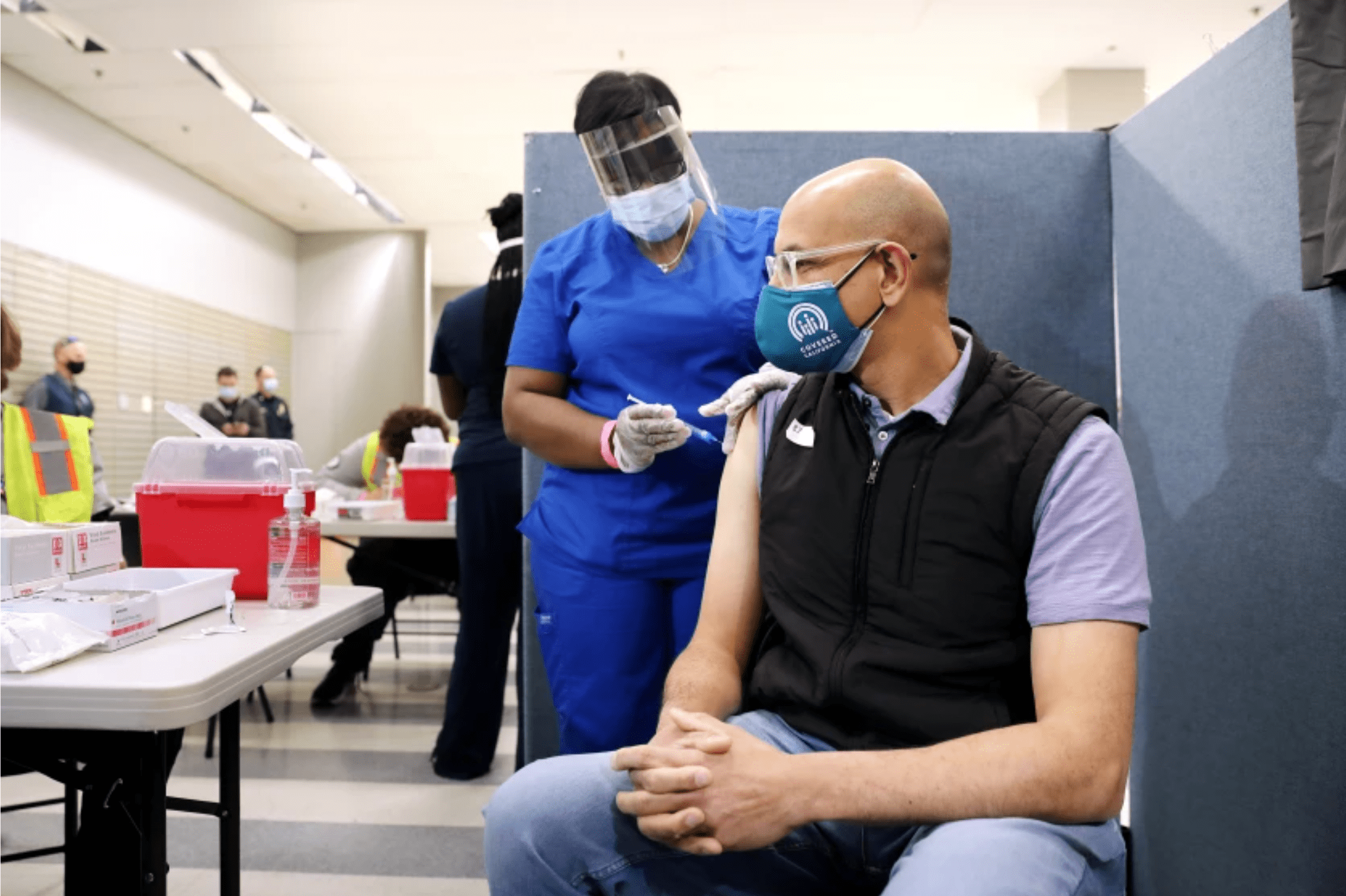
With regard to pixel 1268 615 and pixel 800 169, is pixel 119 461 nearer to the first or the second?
pixel 800 169

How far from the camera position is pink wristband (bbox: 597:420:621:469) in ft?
5.03

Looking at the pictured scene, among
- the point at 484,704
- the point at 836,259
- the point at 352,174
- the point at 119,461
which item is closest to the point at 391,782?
the point at 484,704

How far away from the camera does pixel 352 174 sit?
8633 millimetres

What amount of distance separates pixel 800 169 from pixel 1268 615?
1219mm

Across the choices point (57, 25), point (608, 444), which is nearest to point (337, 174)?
point (57, 25)

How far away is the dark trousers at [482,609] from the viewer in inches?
110

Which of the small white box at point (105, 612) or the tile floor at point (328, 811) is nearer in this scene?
the small white box at point (105, 612)

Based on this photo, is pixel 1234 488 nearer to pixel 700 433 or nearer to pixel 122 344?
pixel 700 433

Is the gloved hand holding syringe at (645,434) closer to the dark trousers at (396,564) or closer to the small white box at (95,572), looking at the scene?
the small white box at (95,572)

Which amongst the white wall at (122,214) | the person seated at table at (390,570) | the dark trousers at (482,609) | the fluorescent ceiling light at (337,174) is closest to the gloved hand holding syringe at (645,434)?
the dark trousers at (482,609)

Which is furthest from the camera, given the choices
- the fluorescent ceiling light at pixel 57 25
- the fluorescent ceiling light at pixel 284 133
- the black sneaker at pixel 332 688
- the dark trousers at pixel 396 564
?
the fluorescent ceiling light at pixel 284 133

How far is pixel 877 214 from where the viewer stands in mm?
1154

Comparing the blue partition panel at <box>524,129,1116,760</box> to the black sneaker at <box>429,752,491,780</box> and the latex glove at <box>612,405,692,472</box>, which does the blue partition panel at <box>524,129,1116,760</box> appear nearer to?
the latex glove at <box>612,405,692,472</box>

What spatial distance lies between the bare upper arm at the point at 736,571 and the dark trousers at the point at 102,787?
0.65 metres
